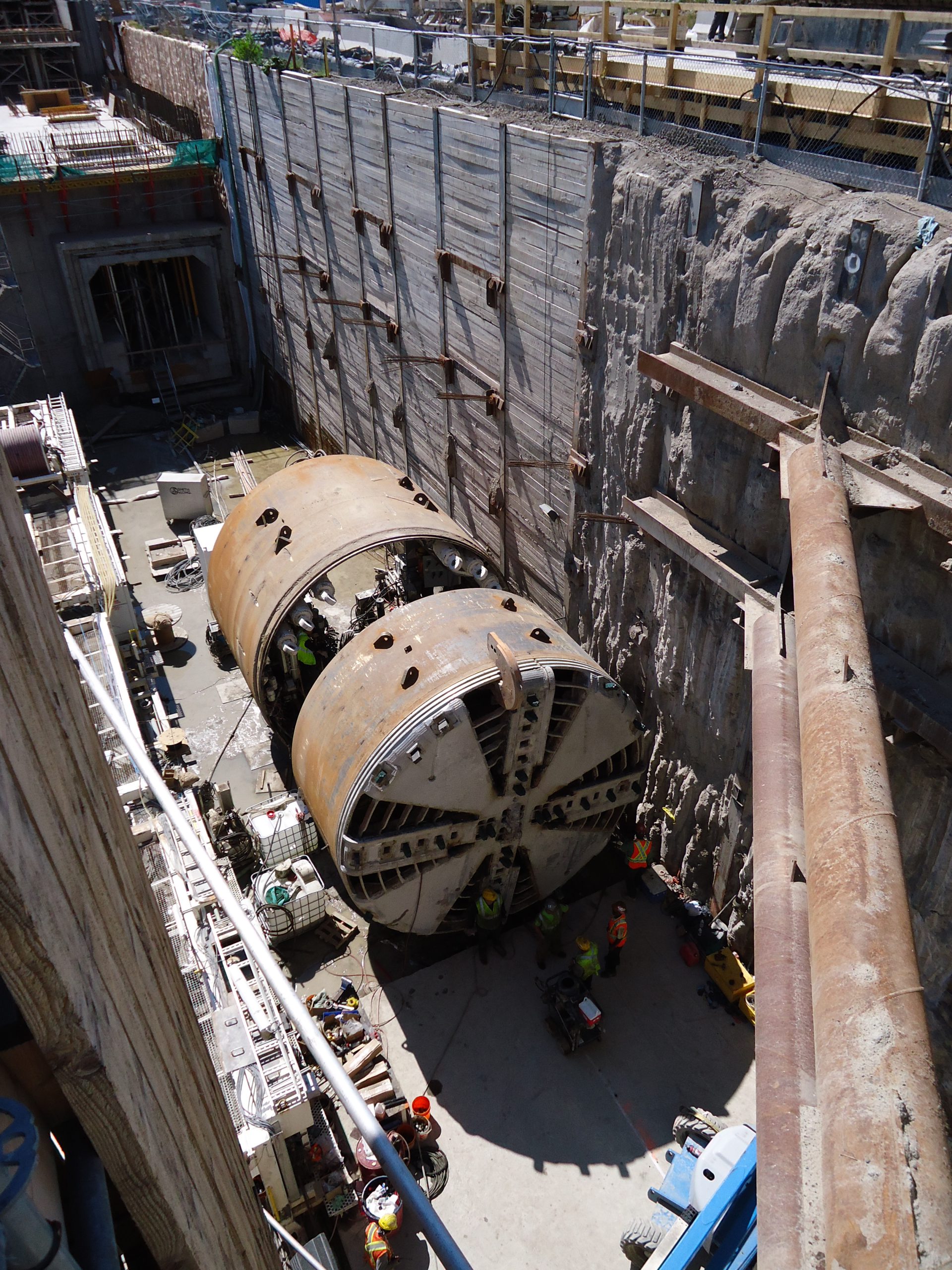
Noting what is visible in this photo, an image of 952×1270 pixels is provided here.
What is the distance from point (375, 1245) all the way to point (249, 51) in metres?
22.5

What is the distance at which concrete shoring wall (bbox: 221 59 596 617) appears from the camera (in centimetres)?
1141

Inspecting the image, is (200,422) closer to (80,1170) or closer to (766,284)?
(766,284)

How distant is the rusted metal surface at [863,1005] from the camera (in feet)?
5.75

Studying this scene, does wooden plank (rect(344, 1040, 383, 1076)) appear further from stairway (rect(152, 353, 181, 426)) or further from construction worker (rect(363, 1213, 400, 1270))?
stairway (rect(152, 353, 181, 426))

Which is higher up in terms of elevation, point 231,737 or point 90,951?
point 90,951

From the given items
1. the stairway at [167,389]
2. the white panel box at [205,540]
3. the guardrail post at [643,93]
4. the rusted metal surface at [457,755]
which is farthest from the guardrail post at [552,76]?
the stairway at [167,389]

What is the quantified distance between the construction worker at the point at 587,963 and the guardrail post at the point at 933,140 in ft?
25.1

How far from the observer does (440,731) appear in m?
8.57

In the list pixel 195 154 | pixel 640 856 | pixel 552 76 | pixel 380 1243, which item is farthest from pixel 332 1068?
pixel 195 154

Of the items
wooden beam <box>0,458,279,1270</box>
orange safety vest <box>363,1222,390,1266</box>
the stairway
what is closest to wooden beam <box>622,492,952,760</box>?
orange safety vest <box>363,1222,390,1266</box>

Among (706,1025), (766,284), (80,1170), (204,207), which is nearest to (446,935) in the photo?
(706,1025)

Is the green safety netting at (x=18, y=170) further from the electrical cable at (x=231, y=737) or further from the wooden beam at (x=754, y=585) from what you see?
the wooden beam at (x=754, y=585)

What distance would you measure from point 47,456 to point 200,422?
869cm

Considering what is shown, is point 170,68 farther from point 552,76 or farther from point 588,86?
point 588,86
